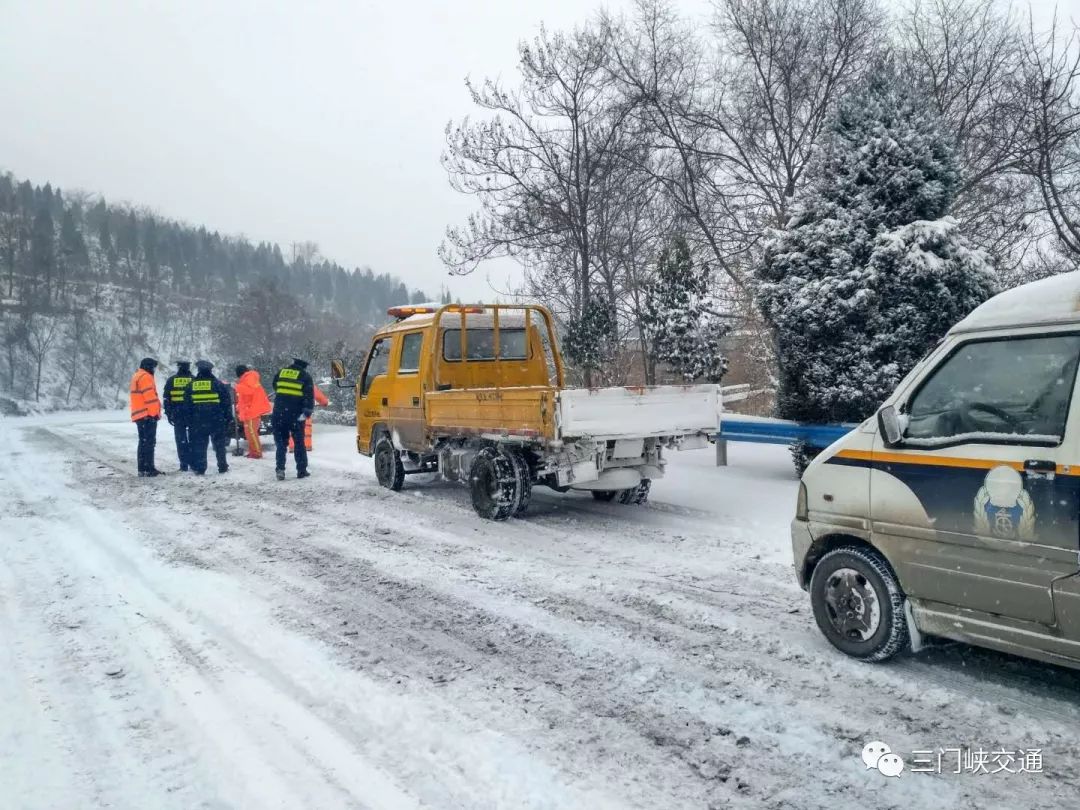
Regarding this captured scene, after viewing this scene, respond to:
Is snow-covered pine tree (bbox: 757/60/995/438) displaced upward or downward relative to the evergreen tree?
downward

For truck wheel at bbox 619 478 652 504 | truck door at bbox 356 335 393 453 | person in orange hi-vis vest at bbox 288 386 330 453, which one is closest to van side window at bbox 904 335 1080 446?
truck wheel at bbox 619 478 652 504

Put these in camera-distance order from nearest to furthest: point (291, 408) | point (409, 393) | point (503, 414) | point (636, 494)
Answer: point (503, 414) → point (636, 494) → point (409, 393) → point (291, 408)

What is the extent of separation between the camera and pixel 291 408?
11594mm

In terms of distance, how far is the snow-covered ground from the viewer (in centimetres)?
302

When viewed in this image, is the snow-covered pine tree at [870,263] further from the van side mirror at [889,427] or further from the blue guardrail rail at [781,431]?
the van side mirror at [889,427]

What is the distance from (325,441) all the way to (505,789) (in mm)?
16234

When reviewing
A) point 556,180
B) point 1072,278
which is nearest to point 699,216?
point 556,180

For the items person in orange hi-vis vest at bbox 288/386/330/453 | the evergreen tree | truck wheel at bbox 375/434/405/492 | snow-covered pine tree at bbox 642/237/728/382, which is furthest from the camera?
the evergreen tree

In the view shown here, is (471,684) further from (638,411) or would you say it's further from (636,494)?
(636,494)

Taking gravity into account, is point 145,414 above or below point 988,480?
above

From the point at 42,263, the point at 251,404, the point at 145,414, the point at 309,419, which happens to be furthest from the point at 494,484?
the point at 42,263

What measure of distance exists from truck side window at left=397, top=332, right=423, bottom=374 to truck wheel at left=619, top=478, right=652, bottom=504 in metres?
3.05

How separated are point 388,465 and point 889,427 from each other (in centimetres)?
779

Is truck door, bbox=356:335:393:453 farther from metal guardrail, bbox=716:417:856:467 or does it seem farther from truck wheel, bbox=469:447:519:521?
metal guardrail, bbox=716:417:856:467
